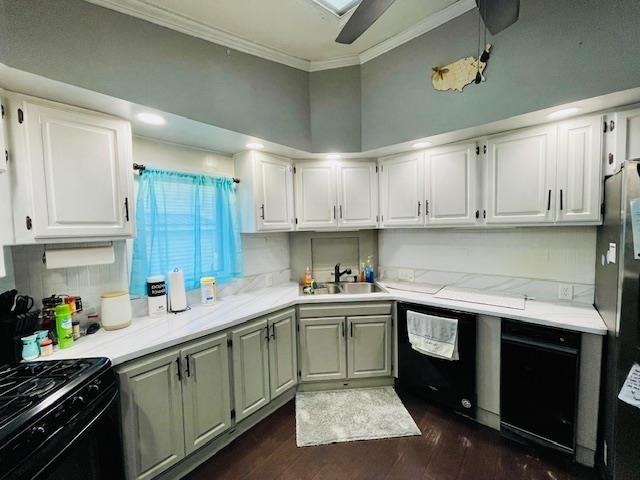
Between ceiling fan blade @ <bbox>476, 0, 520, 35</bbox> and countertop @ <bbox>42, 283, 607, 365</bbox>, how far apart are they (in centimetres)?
172

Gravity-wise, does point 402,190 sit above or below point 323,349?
above

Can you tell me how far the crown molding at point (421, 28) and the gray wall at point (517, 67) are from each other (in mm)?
39

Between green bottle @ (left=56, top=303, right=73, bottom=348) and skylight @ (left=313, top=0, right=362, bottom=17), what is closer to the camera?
green bottle @ (left=56, top=303, right=73, bottom=348)

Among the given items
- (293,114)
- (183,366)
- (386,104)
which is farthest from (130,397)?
(386,104)

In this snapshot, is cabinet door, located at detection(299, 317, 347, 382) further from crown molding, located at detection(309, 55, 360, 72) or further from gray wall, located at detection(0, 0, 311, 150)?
crown molding, located at detection(309, 55, 360, 72)

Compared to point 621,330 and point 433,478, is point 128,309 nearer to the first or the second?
point 433,478

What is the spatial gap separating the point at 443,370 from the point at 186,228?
2.44 metres

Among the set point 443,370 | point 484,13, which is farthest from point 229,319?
point 484,13

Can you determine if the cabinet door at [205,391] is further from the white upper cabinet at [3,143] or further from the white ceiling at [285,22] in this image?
the white ceiling at [285,22]

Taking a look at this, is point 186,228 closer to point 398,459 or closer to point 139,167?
point 139,167

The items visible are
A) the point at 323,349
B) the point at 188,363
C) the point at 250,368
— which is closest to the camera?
the point at 188,363

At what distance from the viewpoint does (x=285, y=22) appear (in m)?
Result: 1.96

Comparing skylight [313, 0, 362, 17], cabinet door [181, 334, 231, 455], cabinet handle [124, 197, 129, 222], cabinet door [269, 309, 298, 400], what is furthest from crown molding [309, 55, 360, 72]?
cabinet door [181, 334, 231, 455]

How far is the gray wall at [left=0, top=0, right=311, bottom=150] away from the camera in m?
1.26
